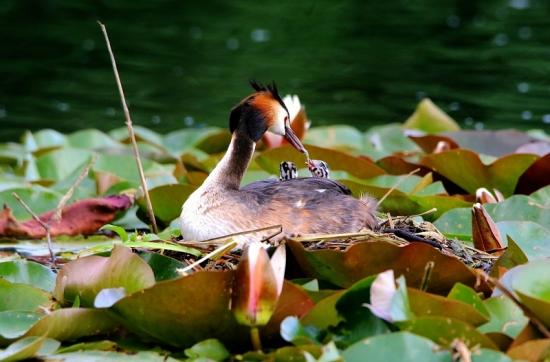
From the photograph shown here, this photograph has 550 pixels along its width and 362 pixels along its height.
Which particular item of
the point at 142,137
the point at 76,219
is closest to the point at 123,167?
the point at 76,219

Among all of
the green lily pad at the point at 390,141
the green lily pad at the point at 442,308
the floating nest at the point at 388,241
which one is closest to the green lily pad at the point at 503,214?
the floating nest at the point at 388,241

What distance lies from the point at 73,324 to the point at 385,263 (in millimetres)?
1028

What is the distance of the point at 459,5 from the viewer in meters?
15.9

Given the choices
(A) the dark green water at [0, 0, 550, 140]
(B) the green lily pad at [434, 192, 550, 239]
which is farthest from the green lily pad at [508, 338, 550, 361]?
(A) the dark green water at [0, 0, 550, 140]

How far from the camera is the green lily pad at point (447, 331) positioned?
3154 millimetres

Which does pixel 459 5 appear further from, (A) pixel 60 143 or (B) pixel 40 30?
(A) pixel 60 143

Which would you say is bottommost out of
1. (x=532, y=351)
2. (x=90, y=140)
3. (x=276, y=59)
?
(x=532, y=351)

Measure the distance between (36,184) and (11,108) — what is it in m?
4.70

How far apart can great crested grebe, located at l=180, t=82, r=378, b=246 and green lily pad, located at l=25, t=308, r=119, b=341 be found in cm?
64

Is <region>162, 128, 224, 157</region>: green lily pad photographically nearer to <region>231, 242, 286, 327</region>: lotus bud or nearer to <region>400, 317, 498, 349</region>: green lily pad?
<region>231, 242, 286, 327</region>: lotus bud

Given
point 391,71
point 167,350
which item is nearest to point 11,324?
point 167,350

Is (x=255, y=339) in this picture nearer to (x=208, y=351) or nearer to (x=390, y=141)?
(x=208, y=351)

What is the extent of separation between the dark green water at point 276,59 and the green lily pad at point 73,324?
612cm

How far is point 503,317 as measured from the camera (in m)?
3.43
